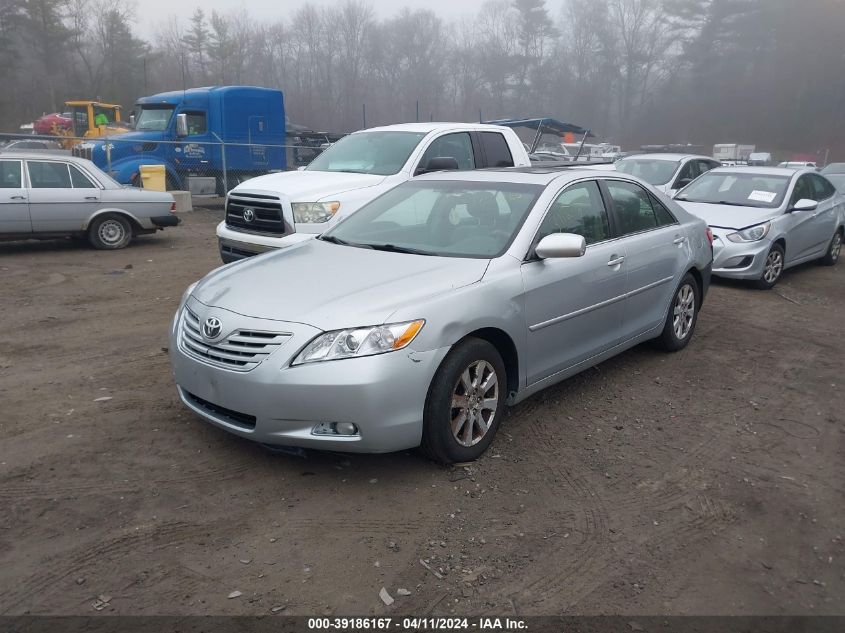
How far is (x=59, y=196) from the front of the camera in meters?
10.5

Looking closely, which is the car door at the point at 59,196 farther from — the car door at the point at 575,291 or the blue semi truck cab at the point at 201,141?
the car door at the point at 575,291

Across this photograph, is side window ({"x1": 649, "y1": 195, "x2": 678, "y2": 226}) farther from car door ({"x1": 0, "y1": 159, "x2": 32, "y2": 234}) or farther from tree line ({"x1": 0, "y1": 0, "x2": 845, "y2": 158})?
tree line ({"x1": 0, "y1": 0, "x2": 845, "y2": 158})

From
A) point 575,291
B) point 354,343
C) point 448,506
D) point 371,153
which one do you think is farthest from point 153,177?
point 448,506

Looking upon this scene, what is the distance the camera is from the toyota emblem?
383cm

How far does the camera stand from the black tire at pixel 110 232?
36.2 ft

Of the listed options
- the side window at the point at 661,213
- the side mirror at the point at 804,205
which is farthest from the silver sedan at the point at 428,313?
the side mirror at the point at 804,205

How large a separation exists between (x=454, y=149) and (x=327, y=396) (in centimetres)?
621

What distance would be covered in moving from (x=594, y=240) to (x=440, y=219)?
44.4 inches

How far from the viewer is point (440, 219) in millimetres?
4938

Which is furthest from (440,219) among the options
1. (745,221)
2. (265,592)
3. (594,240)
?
(745,221)

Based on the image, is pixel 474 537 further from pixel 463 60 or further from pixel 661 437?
pixel 463 60

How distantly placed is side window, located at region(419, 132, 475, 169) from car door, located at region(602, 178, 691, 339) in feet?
11.7

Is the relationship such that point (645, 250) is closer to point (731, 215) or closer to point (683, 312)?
point (683, 312)

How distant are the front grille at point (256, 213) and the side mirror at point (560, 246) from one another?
4.40 m
